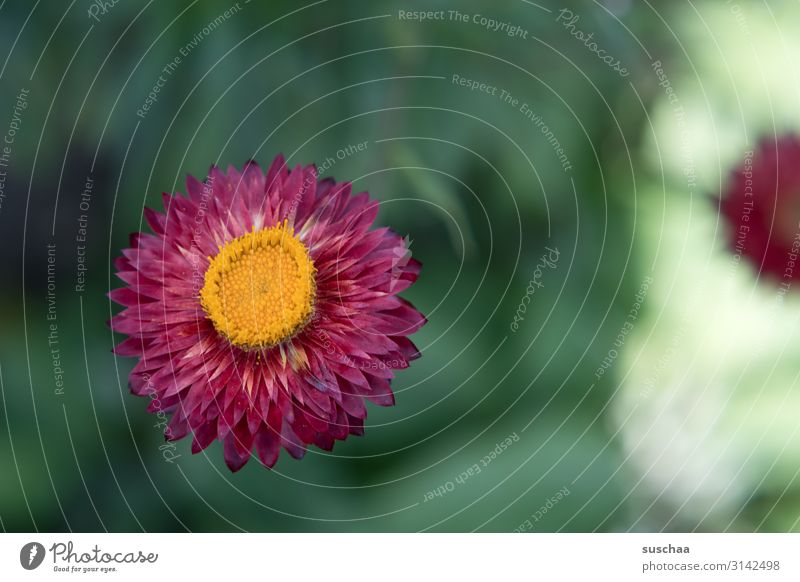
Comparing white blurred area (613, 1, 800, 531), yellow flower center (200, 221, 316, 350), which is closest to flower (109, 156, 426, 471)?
yellow flower center (200, 221, 316, 350)

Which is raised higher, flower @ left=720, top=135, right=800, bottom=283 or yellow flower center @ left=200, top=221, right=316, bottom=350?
flower @ left=720, top=135, right=800, bottom=283

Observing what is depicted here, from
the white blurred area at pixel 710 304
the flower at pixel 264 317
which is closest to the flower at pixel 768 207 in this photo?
the white blurred area at pixel 710 304

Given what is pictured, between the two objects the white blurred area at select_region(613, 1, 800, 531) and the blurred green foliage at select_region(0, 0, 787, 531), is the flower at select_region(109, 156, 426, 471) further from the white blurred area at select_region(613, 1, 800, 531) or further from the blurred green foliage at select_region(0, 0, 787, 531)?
the white blurred area at select_region(613, 1, 800, 531)

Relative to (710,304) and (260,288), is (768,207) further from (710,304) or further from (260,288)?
(260,288)

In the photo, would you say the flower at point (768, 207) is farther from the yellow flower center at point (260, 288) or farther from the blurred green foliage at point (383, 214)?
the yellow flower center at point (260, 288)

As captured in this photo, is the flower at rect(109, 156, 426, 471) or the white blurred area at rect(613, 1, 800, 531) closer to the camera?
the flower at rect(109, 156, 426, 471)
